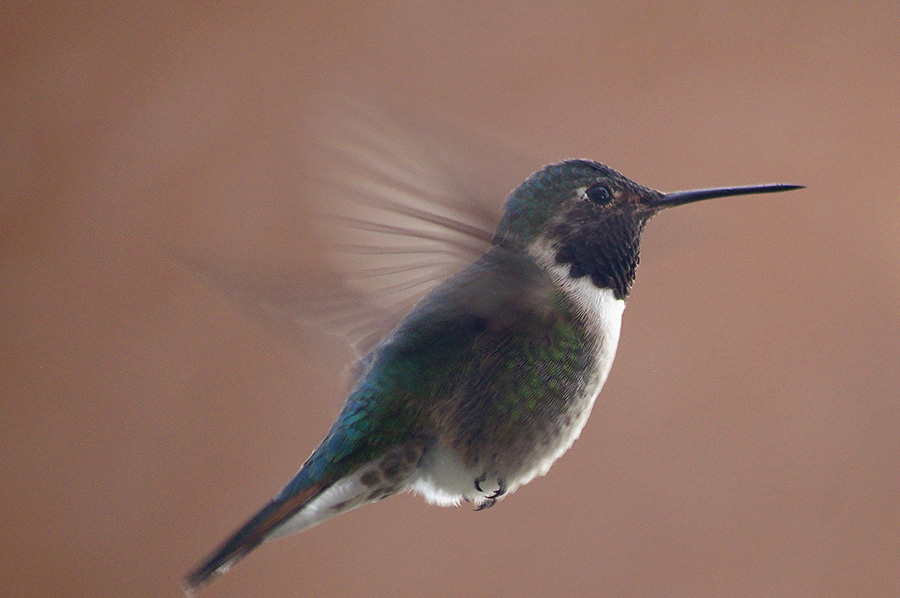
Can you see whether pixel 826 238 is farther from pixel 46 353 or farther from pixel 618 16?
pixel 46 353

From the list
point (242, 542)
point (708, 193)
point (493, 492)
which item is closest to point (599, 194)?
point (708, 193)

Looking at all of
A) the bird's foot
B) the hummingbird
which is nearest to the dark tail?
the hummingbird

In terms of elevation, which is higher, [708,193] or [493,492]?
[708,193]

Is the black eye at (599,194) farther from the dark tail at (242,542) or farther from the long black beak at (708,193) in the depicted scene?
the dark tail at (242,542)

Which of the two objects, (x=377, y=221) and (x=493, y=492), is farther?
(x=493, y=492)

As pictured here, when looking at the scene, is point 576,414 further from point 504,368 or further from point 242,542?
point 242,542

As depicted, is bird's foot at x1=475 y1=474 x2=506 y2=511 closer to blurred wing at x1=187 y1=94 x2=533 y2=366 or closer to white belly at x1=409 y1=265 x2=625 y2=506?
white belly at x1=409 y1=265 x2=625 y2=506
